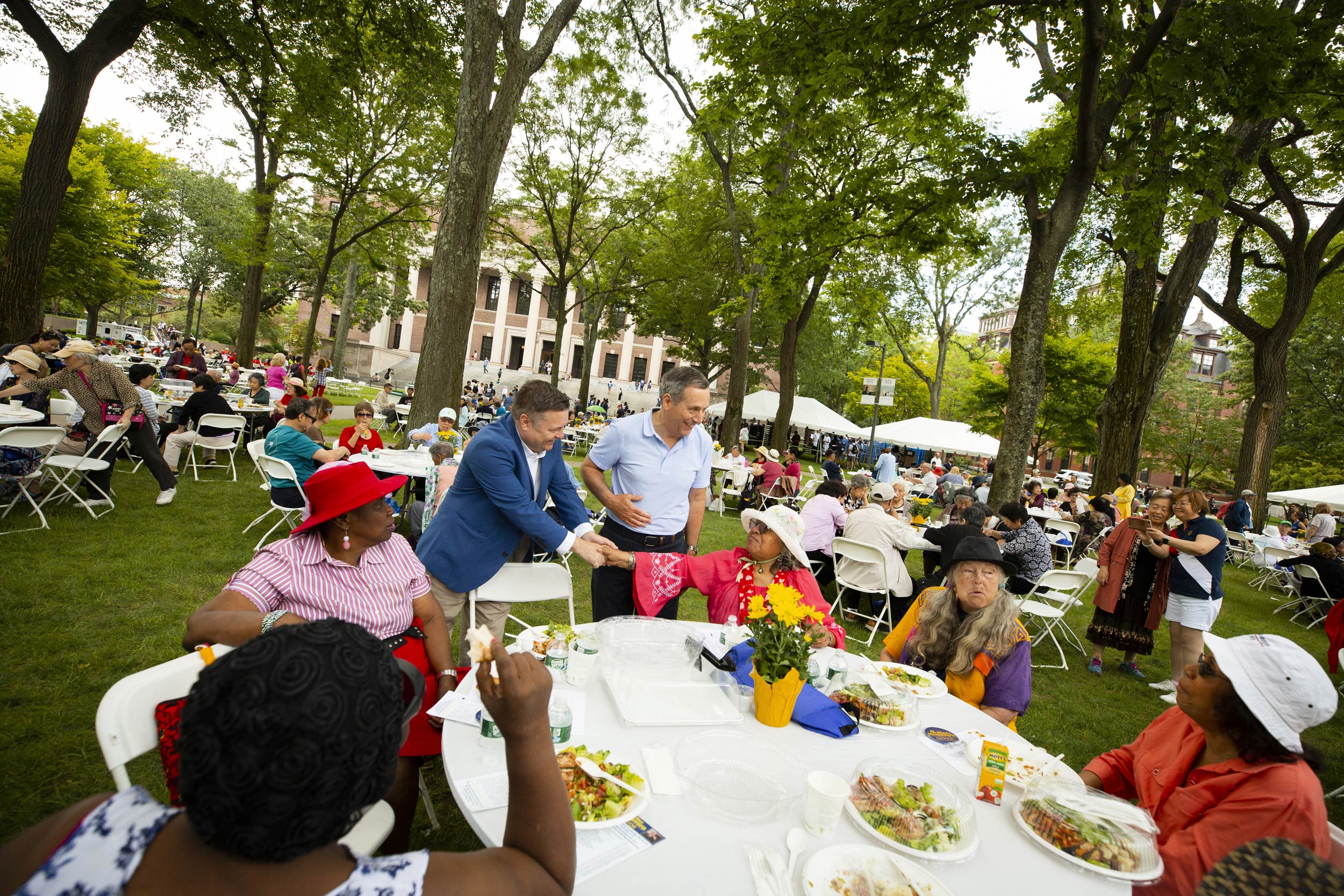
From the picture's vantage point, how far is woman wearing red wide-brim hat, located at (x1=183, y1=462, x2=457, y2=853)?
2336mm

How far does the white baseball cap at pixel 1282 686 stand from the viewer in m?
1.83

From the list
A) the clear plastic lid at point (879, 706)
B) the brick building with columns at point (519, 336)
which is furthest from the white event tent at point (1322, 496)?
the brick building with columns at point (519, 336)

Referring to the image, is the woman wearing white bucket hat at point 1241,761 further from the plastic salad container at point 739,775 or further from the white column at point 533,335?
the white column at point 533,335

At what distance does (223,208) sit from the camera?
36.6m

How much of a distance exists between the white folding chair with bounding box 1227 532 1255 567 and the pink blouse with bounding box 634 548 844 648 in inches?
619

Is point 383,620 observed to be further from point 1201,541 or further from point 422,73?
point 422,73

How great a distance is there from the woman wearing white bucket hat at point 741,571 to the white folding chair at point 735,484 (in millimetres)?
9821

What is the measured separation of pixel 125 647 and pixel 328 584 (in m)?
2.81

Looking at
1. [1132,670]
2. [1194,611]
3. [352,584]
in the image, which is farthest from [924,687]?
[1132,670]

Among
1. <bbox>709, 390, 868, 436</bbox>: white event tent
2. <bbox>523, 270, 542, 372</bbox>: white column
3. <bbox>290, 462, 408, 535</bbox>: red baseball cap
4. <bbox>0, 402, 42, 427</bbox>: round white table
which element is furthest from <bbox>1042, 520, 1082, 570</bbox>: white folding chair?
<bbox>523, 270, 542, 372</bbox>: white column

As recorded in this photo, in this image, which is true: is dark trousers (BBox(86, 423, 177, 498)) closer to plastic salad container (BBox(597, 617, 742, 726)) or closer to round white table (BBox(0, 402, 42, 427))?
round white table (BBox(0, 402, 42, 427))

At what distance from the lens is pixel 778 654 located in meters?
2.17

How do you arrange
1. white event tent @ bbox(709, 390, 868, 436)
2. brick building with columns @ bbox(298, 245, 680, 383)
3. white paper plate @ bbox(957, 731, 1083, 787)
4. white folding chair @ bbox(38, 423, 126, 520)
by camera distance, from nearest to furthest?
white paper plate @ bbox(957, 731, 1083, 787) < white folding chair @ bbox(38, 423, 126, 520) < white event tent @ bbox(709, 390, 868, 436) < brick building with columns @ bbox(298, 245, 680, 383)

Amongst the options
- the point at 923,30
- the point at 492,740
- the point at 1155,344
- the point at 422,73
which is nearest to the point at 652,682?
the point at 492,740
